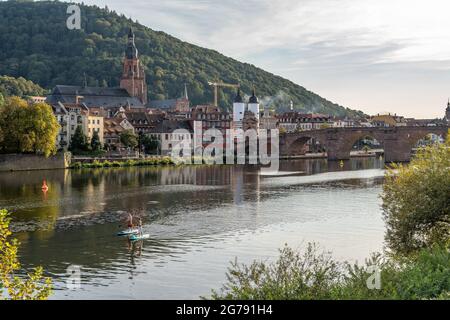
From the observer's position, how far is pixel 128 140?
361 ft

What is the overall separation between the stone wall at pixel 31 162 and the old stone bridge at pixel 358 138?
5273 centimetres

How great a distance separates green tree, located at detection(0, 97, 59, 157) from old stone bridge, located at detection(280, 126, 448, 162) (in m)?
56.4

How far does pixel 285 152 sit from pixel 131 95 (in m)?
66.0

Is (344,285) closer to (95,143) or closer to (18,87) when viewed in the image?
(95,143)

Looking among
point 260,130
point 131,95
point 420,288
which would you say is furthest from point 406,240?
point 131,95

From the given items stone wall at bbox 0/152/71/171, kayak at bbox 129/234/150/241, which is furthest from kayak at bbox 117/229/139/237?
stone wall at bbox 0/152/71/171

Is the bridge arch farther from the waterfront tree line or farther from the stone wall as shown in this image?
the waterfront tree line

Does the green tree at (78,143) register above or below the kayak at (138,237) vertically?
above

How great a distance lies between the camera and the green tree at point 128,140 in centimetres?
11019

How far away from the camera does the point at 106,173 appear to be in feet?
277

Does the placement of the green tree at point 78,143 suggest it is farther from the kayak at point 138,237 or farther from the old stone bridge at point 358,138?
the kayak at point 138,237

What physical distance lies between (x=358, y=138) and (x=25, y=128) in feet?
213

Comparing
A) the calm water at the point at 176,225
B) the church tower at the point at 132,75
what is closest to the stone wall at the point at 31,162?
the calm water at the point at 176,225
